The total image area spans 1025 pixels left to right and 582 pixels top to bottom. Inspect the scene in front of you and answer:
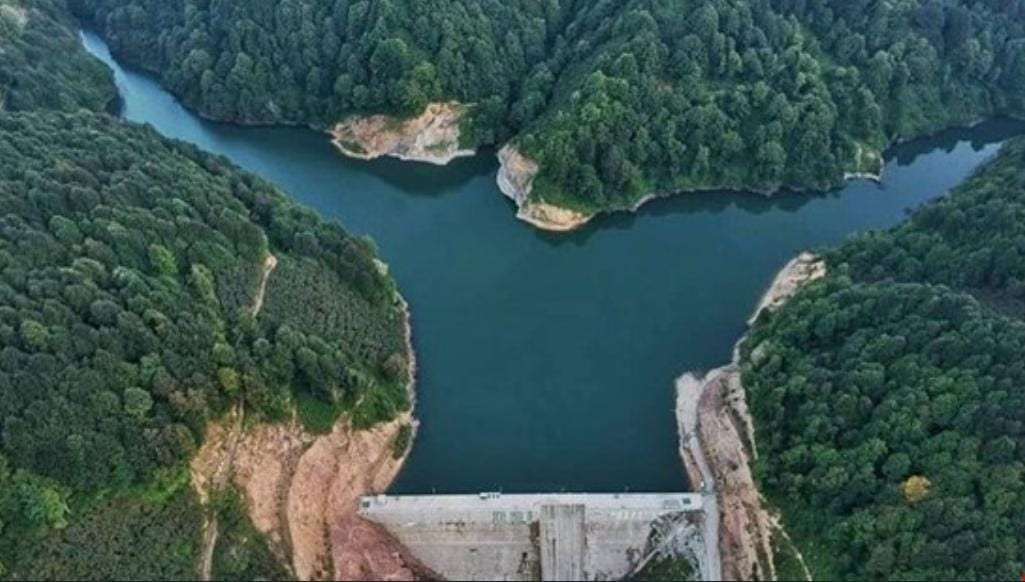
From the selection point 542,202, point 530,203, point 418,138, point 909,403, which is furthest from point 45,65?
point 909,403

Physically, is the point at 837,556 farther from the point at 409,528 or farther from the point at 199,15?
the point at 199,15

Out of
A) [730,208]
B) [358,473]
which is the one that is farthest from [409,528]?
[730,208]

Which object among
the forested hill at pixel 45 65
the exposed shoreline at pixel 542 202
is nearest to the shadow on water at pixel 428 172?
the exposed shoreline at pixel 542 202

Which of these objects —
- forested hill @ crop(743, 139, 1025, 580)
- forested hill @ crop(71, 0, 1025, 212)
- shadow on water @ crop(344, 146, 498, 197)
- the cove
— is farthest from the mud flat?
forested hill @ crop(743, 139, 1025, 580)

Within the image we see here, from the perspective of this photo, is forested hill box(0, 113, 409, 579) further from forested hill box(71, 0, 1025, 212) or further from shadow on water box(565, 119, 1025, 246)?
shadow on water box(565, 119, 1025, 246)

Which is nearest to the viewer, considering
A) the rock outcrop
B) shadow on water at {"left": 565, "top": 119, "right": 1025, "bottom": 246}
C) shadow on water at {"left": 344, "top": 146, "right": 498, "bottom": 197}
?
the rock outcrop

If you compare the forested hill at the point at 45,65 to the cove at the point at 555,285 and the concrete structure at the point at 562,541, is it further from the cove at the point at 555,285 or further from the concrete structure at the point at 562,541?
the concrete structure at the point at 562,541
